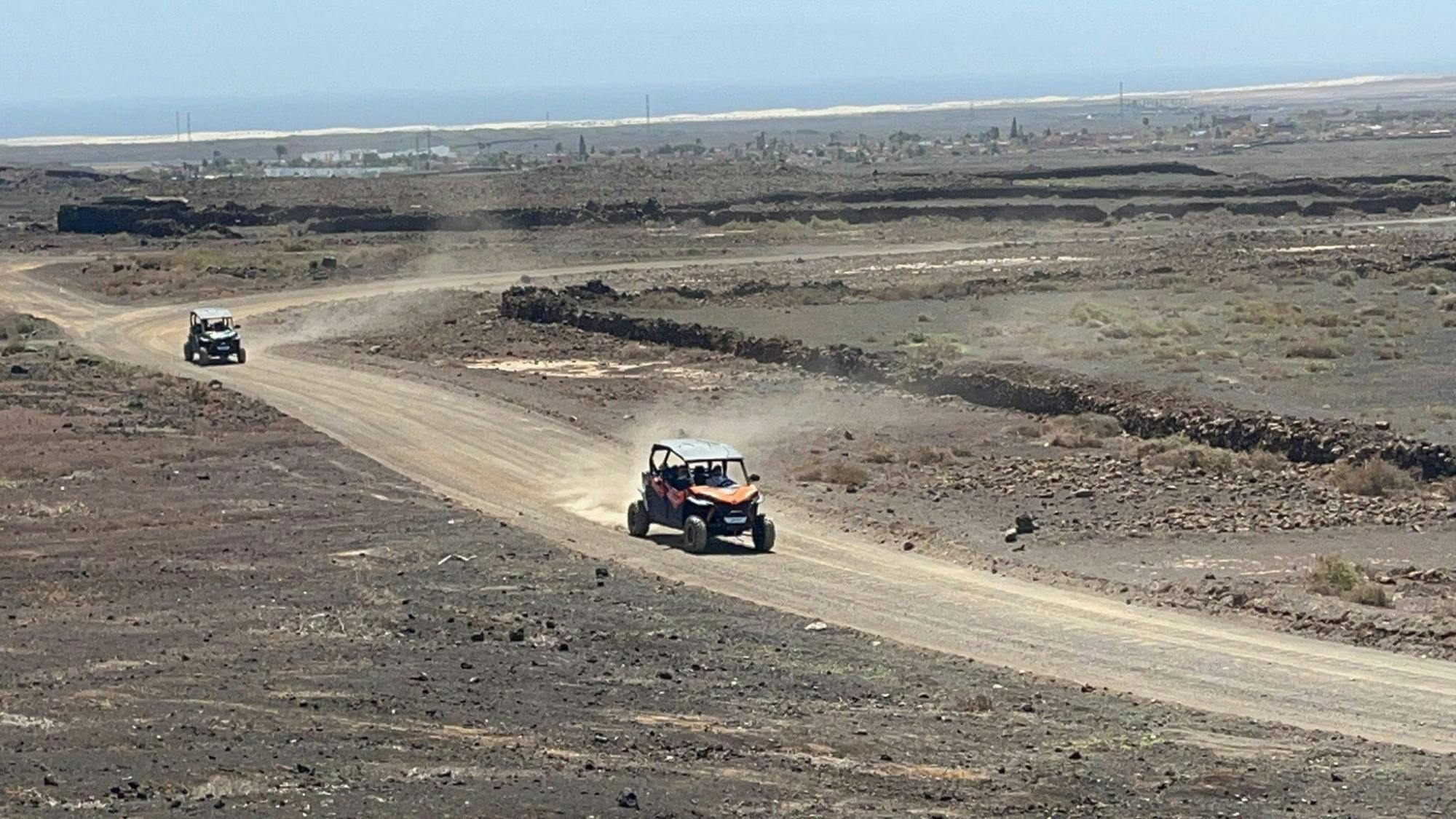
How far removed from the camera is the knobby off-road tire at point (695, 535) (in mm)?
30906

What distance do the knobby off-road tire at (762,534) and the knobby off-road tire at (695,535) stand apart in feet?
2.56

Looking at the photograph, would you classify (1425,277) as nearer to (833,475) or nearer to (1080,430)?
(1080,430)

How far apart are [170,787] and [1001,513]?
1999 cm

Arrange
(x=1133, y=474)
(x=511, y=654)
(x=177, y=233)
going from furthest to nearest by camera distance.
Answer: (x=177, y=233), (x=1133, y=474), (x=511, y=654)

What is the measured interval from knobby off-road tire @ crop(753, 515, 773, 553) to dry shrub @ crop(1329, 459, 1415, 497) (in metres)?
11.3

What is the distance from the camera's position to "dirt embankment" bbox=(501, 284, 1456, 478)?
3784 centimetres

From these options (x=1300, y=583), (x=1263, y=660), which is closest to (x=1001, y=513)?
(x=1300, y=583)

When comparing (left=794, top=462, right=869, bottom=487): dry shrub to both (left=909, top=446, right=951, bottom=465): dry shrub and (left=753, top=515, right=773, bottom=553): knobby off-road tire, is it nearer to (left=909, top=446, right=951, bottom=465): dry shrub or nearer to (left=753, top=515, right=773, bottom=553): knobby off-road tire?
(left=909, top=446, right=951, bottom=465): dry shrub

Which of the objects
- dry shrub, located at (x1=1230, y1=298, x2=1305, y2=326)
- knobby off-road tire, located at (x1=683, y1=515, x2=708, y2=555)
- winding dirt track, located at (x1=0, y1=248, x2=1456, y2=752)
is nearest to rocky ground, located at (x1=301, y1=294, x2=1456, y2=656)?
winding dirt track, located at (x1=0, y1=248, x2=1456, y2=752)

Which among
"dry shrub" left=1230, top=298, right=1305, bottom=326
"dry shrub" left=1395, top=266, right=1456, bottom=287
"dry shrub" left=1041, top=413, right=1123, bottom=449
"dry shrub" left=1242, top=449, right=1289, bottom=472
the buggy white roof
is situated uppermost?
the buggy white roof

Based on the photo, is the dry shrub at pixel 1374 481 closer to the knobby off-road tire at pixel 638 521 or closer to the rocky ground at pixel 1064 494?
the rocky ground at pixel 1064 494

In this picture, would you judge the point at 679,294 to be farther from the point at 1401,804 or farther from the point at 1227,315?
the point at 1401,804

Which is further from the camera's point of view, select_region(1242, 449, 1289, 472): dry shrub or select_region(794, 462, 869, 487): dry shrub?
select_region(1242, 449, 1289, 472): dry shrub

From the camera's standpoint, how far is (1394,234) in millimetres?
97125
